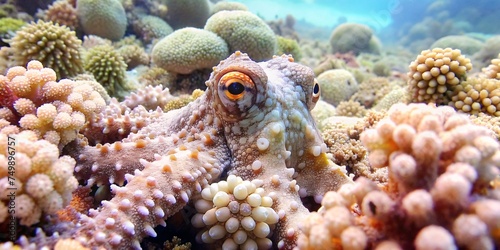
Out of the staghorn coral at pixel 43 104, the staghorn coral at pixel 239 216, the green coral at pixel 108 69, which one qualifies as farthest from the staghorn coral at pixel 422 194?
the green coral at pixel 108 69

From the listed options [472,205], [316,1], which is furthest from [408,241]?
[316,1]

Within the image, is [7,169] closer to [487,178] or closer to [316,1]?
[487,178]

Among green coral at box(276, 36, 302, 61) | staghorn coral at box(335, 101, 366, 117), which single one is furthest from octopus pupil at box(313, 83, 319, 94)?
green coral at box(276, 36, 302, 61)

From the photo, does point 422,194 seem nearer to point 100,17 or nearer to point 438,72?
point 438,72

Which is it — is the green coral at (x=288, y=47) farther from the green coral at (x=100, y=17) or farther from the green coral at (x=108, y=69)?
the green coral at (x=108, y=69)

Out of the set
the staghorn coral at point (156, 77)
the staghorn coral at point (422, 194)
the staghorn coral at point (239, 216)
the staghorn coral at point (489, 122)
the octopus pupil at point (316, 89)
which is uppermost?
the staghorn coral at point (422, 194)

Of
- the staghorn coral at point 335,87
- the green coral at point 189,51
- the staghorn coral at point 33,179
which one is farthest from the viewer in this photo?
the staghorn coral at point 335,87

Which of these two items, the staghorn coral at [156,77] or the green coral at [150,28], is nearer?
the staghorn coral at [156,77]

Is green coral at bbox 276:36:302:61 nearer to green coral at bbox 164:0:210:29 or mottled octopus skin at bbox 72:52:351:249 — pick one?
green coral at bbox 164:0:210:29
